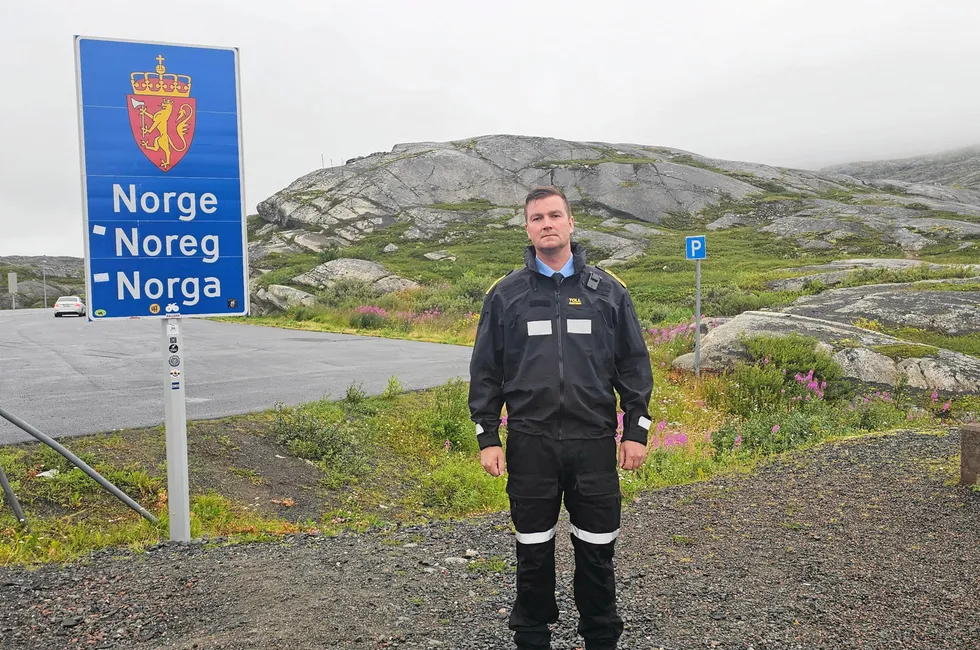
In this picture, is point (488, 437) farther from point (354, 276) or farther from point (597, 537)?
point (354, 276)

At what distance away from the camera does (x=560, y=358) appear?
3158mm

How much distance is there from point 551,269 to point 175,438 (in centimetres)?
305

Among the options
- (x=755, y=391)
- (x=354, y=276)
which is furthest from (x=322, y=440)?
(x=354, y=276)

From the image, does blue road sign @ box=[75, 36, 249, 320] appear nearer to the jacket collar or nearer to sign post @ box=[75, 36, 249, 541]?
sign post @ box=[75, 36, 249, 541]

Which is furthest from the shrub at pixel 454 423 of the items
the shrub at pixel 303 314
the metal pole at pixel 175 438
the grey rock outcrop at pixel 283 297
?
the grey rock outcrop at pixel 283 297

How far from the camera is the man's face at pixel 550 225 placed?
10.6 feet

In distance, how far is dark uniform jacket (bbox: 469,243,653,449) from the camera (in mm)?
3141

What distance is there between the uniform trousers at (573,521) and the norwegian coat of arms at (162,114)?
3.14 meters

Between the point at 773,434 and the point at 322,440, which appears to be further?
the point at 773,434

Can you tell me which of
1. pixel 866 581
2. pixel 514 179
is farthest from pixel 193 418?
pixel 514 179

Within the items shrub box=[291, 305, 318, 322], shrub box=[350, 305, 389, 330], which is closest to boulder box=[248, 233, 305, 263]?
shrub box=[291, 305, 318, 322]

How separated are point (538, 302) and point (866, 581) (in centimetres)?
243

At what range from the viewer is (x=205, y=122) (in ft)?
15.8

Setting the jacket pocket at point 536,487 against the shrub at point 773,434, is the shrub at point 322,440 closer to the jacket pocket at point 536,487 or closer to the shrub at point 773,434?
the shrub at point 773,434
